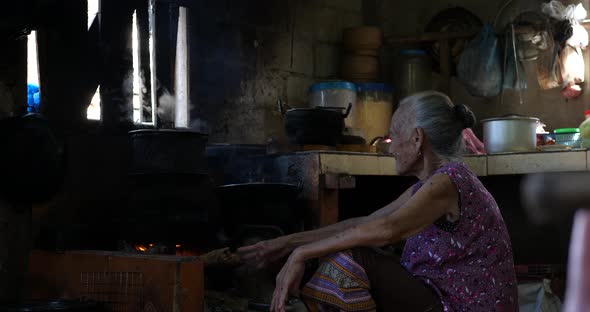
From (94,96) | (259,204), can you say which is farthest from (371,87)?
(94,96)

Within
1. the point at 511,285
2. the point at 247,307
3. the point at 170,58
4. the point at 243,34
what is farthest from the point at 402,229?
the point at 243,34

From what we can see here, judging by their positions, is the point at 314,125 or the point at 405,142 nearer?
the point at 405,142

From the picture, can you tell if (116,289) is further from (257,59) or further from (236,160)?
(257,59)

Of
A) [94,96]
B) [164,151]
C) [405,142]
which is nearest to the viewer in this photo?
[405,142]

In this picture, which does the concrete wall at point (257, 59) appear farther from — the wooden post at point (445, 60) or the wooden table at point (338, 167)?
the wooden post at point (445, 60)

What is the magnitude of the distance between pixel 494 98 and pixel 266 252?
382 centimetres

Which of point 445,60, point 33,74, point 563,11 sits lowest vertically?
point 33,74

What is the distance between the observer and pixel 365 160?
4629 mm

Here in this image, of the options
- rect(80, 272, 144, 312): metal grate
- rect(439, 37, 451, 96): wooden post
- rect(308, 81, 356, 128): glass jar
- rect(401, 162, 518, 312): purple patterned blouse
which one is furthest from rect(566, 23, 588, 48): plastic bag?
rect(80, 272, 144, 312): metal grate

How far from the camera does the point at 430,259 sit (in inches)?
105

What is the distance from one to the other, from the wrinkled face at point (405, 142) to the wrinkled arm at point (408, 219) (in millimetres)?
249

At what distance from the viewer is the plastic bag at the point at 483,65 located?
588 cm

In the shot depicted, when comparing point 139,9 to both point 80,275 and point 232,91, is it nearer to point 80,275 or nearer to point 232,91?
point 232,91

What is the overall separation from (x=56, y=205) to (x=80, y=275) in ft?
2.86
